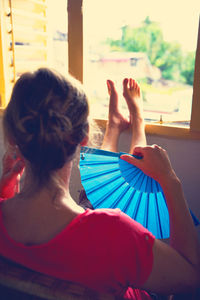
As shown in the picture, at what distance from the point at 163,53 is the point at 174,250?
7.17 metres

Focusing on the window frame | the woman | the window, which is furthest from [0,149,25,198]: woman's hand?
the window

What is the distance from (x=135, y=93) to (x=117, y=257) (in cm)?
93

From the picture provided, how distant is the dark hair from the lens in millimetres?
598

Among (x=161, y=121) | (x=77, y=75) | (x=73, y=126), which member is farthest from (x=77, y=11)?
(x=73, y=126)

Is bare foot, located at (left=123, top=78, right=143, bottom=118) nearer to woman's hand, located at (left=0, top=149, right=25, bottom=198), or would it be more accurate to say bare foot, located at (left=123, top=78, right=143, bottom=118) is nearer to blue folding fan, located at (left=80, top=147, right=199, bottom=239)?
→ blue folding fan, located at (left=80, top=147, right=199, bottom=239)

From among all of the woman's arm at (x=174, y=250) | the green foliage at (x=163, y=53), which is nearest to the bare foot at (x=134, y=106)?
the woman's arm at (x=174, y=250)

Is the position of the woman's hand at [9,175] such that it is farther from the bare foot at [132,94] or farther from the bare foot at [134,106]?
the bare foot at [132,94]

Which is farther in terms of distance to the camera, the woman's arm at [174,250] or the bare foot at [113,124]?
the bare foot at [113,124]

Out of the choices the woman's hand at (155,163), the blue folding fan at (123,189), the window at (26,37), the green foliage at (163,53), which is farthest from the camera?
the green foliage at (163,53)

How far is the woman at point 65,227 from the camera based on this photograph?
1.98 ft

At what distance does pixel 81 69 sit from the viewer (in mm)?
1441

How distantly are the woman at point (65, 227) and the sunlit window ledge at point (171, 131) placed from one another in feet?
1.96

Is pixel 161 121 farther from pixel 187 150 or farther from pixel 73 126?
pixel 73 126

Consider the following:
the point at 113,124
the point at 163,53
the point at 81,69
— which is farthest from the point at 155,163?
the point at 163,53
